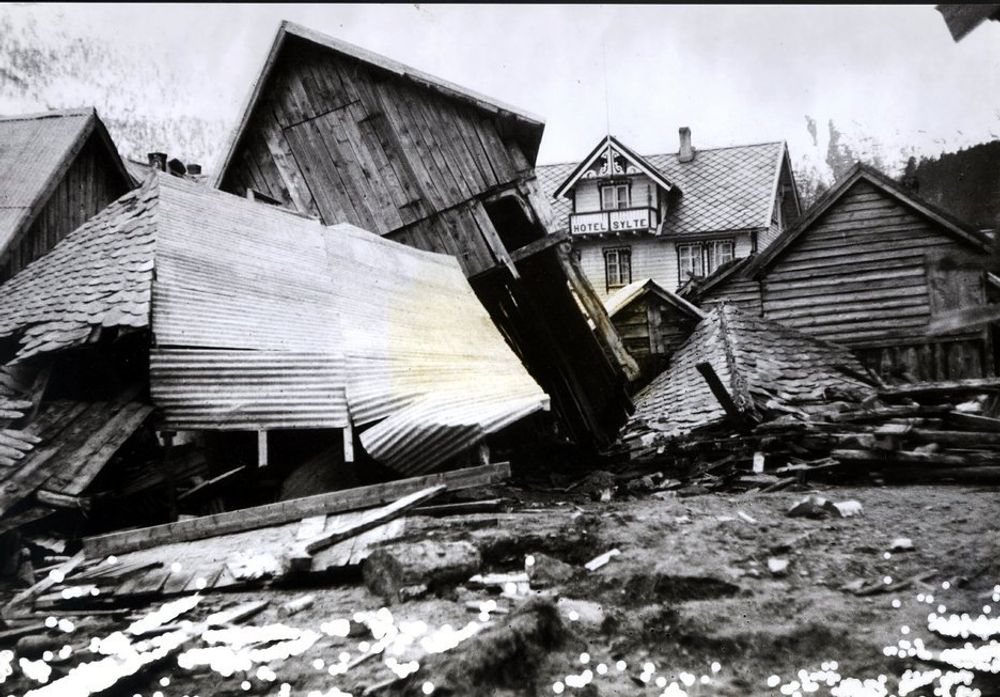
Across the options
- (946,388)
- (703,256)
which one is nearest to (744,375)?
(946,388)

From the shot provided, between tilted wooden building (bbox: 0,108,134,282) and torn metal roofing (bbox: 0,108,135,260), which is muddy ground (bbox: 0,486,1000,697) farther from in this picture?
tilted wooden building (bbox: 0,108,134,282)

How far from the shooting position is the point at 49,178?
999 cm

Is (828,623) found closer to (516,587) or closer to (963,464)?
(516,587)

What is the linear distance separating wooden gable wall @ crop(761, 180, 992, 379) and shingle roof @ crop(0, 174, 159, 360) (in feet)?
Result: 42.9

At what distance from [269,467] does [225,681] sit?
3.33m

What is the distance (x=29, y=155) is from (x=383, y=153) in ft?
15.0

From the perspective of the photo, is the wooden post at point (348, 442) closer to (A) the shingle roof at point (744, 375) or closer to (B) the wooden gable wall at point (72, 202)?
(A) the shingle roof at point (744, 375)

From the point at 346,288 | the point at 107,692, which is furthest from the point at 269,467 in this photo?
the point at 107,692

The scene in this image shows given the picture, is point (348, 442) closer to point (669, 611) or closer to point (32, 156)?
point (669, 611)

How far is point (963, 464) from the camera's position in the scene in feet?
24.8

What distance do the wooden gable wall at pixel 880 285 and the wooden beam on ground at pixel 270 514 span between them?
12.0 metres

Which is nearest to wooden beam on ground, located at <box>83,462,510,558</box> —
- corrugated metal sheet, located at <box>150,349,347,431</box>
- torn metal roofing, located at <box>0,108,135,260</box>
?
corrugated metal sheet, located at <box>150,349,347,431</box>

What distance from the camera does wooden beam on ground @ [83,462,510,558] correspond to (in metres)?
4.95

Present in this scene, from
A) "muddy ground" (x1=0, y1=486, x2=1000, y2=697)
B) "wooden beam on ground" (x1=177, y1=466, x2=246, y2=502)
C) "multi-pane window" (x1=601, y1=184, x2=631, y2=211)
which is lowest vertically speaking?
"muddy ground" (x1=0, y1=486, x2=1000, y2=697)
